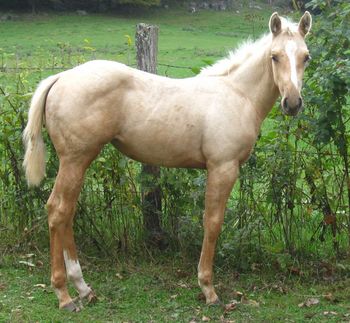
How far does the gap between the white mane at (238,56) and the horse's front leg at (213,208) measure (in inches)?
30.7

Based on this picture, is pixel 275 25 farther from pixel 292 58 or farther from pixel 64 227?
pixel 64 227

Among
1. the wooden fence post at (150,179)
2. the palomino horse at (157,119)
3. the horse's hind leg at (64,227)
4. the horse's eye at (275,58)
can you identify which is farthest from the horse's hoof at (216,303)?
the horse's eye at (275,58)

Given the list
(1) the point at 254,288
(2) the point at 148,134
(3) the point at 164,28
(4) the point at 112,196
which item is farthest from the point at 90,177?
(3) the point at 164,28

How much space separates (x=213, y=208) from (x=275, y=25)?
4.67 ft

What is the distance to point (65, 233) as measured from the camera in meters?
4.82

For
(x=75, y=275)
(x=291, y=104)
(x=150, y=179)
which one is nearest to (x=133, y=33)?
(x=150, y=179)

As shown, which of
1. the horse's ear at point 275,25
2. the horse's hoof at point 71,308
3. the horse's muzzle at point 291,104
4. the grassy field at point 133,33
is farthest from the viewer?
the grassy field at point 133,33

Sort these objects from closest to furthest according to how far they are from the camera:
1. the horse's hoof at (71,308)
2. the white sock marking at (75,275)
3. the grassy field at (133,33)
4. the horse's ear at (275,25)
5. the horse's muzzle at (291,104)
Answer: the horse's muzzle at (291,104) < the horse's ear at (275,25) < the horse's hoof at (71,308) < the white sock marking at (75,275) < the grassy field at (133,33)

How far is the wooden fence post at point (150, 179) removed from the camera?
5596mm

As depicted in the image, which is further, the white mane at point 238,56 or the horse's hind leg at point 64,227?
the white mane at point 238,56

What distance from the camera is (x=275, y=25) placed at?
4457 mm

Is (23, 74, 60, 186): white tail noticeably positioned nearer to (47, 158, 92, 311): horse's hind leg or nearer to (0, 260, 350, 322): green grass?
(47, 158, 92, 311): horse's hind leg

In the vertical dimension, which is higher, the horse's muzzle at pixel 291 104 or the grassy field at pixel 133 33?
the horse's muzzle at pixel 291 104

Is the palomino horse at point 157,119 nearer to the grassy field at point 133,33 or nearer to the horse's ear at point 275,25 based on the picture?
the horse's ear at point 275,25
